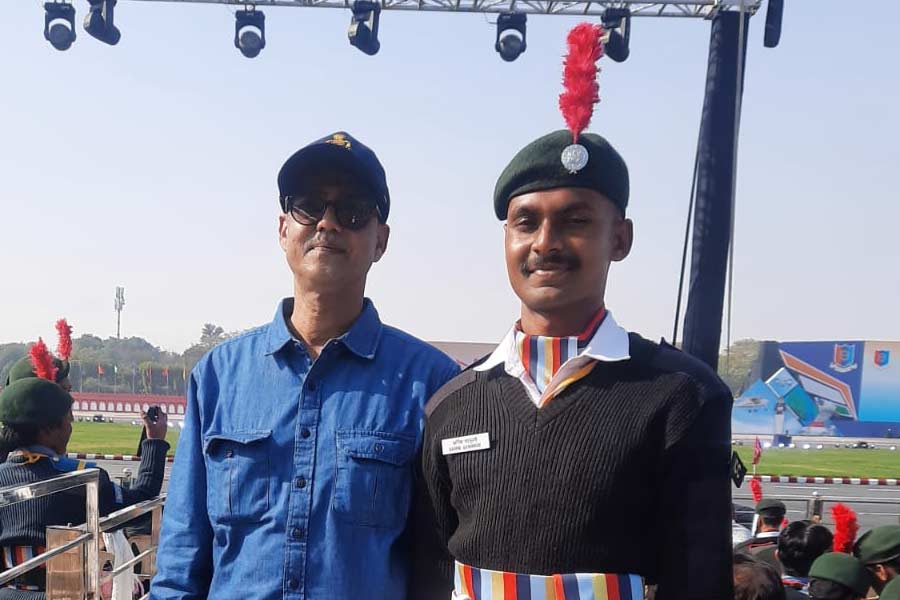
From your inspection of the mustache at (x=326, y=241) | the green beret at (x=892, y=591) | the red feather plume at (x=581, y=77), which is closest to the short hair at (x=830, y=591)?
A: the green beret at (x=892, y=591)

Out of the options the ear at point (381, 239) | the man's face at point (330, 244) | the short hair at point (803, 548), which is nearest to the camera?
the man's face at point (330, 244)

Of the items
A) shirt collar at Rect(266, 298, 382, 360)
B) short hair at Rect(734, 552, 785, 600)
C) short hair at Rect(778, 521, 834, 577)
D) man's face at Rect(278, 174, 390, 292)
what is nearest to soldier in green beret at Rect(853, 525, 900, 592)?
short hair at Rect(778, 521, 834, 577)

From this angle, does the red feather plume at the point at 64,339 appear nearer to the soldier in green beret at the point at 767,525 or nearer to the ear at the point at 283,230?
the ear at the point at 283,230

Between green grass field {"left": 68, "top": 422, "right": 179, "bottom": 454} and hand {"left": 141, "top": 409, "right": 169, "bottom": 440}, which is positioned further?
green grass field {"left": 68, "top": 422, "right": 179, "bottom": 454}

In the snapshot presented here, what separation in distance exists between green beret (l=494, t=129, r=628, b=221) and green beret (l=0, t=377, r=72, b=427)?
2.87 meters

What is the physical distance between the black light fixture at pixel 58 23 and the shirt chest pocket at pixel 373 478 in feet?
28.5

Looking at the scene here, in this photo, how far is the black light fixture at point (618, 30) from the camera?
8.49 meters

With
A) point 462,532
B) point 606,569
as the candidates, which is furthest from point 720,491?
point 462,532

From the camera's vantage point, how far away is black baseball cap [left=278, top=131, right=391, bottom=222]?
205 centimetres

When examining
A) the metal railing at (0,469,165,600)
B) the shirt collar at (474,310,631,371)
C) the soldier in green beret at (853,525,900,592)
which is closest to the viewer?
the shirt collar at (474,310,631,371)

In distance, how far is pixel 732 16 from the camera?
8125 millimetres

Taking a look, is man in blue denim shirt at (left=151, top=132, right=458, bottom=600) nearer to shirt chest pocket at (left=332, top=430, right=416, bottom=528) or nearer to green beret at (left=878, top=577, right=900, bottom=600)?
shirt chest pocket at (left=332, top=430, right=416, bottom=528)

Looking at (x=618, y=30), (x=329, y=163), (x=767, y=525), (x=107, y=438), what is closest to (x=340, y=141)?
(x=329, y=163)

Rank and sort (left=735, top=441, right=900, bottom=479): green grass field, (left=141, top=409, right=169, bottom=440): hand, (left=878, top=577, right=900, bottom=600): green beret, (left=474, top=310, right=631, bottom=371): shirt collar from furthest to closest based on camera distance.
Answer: (left=735, top=441, right=900, bottom=479): green grass field, (left=141, top=409, right=169, bottom=440): hand, (left=878, top=577, right=900, bottom=600): green beret, (left=474, top=310, right=631, bottom=371): shirt collar
